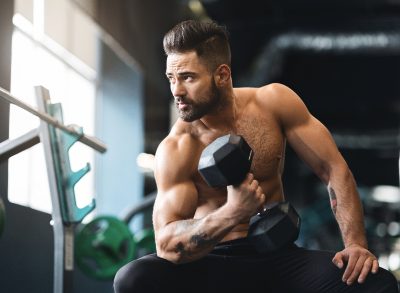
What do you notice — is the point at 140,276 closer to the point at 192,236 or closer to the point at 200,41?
the point at 192,236

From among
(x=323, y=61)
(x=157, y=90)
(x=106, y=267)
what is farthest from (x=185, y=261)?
(x=323, y=61)

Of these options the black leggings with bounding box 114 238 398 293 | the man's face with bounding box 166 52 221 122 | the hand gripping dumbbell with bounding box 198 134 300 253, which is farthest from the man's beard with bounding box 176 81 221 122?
the black leggings with bounding box 114 238 398 293

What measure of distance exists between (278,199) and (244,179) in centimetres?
70

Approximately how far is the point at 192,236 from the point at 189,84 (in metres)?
0.56

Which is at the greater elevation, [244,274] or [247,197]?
[247,197]

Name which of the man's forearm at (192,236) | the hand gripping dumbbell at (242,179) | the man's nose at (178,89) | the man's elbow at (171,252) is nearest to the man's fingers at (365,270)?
the hand gripping dumbbell at (242,179)

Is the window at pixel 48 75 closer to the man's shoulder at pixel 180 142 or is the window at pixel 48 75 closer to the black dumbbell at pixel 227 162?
the man's shoulder at pixel 180 142

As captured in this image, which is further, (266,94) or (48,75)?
(48,75)

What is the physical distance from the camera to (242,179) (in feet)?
7.28

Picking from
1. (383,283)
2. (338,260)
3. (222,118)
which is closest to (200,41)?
(222,118)

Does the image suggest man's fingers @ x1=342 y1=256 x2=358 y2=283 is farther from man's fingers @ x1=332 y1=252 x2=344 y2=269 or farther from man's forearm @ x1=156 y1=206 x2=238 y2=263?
man's forearm @ x1=156 y1=206 x2=238 y2=263

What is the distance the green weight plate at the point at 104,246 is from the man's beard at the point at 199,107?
5.77ft

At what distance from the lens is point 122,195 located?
6.74 m

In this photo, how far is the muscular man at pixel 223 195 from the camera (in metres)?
2.57
